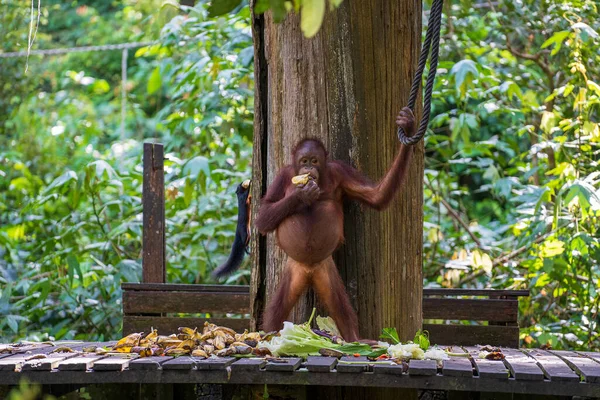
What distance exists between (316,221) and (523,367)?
1.09m

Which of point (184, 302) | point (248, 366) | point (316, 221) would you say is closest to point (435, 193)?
point (184, 302)

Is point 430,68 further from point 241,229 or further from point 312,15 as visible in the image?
point 312,15

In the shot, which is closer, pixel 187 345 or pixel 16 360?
pixel 16 360

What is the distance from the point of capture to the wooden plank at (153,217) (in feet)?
15.7

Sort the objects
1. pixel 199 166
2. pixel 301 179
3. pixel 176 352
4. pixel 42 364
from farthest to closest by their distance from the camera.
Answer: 1. pixel 199 166
2. pixel 301 179
3. pixel 176 352
4. pixel 42 364

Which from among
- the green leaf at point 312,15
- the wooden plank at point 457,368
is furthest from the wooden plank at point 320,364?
the green leaf at point 312,15

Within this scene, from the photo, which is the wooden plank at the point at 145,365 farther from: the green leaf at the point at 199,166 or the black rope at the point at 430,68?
the green leaf at the point at 199,166

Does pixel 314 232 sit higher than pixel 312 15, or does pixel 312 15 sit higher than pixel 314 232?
pixel 312 15

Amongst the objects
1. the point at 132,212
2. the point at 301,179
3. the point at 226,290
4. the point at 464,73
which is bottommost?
the point at 226,290

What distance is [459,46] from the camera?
6969 millimetres

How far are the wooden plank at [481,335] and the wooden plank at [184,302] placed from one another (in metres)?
1.07

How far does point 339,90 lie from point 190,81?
282 cm

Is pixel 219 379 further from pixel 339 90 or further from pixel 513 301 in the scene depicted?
pixel 513 301

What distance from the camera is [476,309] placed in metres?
4.27
